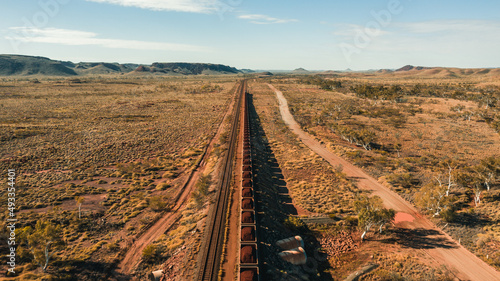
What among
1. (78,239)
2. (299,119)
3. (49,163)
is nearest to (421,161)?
(299,119)

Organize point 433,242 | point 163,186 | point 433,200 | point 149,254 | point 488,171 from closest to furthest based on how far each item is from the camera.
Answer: point 149,254, point 433,242, point 433,200, point 488,171, point 163,186

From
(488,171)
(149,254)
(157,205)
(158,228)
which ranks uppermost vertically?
(488,171)

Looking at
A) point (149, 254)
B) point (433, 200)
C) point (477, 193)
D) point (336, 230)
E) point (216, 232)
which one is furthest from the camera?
point (477, 193)

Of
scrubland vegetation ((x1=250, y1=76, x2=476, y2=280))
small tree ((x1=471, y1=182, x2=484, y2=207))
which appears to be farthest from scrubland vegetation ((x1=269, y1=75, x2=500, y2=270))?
scrubland vegetation ((x1=250, y1=76, x2=476, y2=280))

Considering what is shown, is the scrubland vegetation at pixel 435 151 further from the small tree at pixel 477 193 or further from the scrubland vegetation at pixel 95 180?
the scrubland vegetation at pixel 95 180

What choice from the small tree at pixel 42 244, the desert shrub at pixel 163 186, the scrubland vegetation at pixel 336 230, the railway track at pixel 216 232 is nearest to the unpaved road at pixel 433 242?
the scrubland vegetation at pixel 336 230

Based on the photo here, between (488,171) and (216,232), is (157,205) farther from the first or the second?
(488,171)

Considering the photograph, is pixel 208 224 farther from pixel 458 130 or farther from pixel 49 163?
pixel 458 130

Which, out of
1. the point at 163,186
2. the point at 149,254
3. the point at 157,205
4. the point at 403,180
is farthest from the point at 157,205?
the point at 403,180
